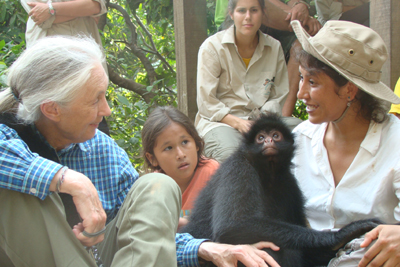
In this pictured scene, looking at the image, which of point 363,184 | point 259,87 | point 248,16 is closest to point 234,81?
point 259,87

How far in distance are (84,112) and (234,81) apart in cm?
243

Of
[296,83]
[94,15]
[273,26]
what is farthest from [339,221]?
[94,15]

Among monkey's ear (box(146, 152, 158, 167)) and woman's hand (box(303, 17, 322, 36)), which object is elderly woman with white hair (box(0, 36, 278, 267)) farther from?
woman's hand (box(303, 17, 322, 36))

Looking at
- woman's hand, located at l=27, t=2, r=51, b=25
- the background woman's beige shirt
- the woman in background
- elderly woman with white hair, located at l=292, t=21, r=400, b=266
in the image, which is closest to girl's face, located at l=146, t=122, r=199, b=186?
the woman in background

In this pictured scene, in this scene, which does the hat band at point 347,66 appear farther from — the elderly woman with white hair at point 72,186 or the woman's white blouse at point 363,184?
the elderly woman with white hair at point 72,186

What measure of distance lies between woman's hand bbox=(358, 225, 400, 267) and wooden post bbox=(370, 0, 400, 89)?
1.82m

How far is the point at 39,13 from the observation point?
4.31 metres

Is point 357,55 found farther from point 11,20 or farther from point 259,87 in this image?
point 11,20

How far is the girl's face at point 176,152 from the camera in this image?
3.39 metres

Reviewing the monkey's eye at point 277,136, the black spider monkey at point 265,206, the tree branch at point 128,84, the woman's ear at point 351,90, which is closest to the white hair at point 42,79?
the black spider monkey at point 265,206

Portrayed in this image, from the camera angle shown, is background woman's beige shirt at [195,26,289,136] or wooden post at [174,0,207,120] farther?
wooden post at [174,0,207,120]

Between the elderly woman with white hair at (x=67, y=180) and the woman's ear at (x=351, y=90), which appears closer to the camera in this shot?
the elderly woman with white hair at (x=67, y=180)

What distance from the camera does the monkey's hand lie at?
2.28 meters

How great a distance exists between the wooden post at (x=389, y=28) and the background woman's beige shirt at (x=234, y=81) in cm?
125
